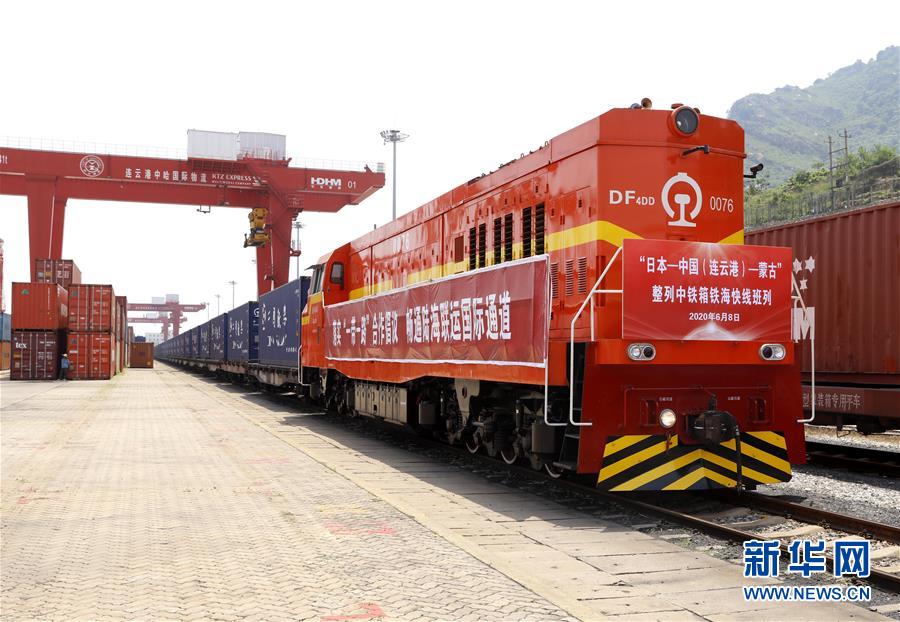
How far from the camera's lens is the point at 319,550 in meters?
6.05

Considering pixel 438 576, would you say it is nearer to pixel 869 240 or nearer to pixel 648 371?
pixel 648 371

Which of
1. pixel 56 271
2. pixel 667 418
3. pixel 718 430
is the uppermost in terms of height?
pixel 56 271

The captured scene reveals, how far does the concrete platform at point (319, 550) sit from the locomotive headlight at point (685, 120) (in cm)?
393

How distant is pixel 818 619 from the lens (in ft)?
15.8

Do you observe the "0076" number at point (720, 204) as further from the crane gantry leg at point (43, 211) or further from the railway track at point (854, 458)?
the crane gantry leg at point (43, 211)

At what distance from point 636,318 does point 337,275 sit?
33.3 ft

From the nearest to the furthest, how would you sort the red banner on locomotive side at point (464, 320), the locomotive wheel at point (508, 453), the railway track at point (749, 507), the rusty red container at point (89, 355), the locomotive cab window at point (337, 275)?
1. the railway track at point (749, 507)
2. the red banner on locomotive side at point (464, 320)
3. the locomotive wheel at point (508, 453)
4. the locomotive cab window at point (337, 275)
5. the rusty red container at point (89, 355)

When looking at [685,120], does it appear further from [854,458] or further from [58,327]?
[58,327]

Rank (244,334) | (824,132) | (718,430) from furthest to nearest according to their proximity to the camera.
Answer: (824,132) < (244,334) < (718,430)

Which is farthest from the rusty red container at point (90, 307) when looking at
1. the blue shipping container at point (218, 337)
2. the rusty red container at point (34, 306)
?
the blue shipping container at point (218, 337)

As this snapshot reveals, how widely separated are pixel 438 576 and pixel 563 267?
4007 mm

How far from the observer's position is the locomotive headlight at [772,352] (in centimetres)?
784

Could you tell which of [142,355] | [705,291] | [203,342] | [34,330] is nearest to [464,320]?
[705,291]

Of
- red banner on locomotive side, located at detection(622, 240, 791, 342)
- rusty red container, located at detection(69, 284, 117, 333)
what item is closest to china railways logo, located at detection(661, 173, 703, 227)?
red banner on locomotive side, located at detection(622, 240, 791, 342)
